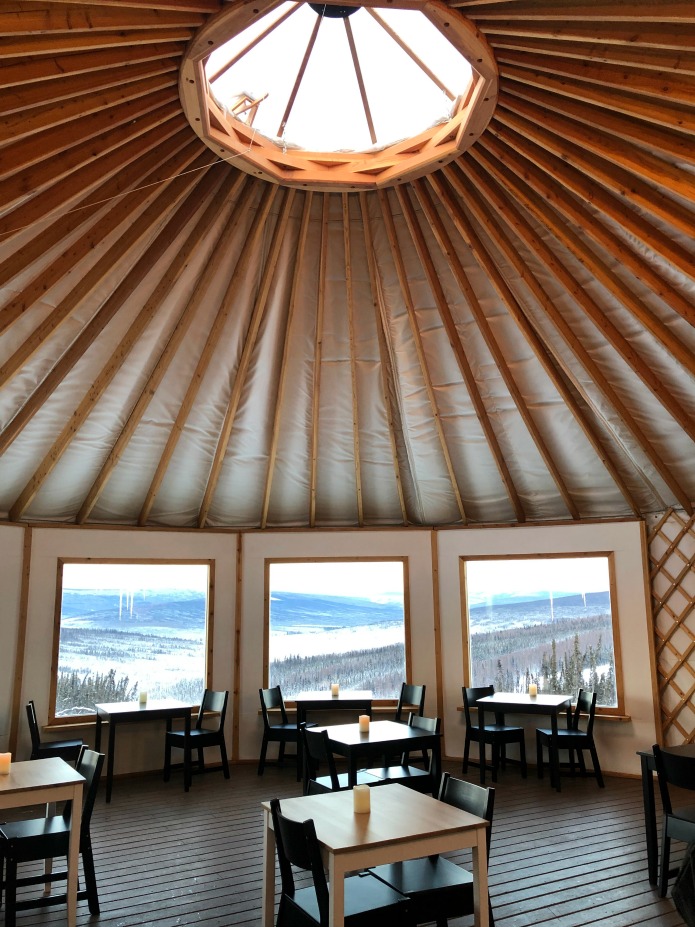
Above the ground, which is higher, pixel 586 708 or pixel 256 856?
pixel 586 708

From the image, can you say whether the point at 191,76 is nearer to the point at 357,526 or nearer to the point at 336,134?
the point at 336,134

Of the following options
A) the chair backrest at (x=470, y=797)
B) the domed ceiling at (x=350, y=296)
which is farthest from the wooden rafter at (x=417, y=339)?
the chair backrest at (x=470, y=797)

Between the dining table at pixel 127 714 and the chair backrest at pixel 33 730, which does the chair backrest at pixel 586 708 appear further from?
the chair backrest at pixel 33 730

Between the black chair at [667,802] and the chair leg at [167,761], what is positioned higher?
the black chair at [667,802]

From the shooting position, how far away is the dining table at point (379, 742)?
17.0 feet

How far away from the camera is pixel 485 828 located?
10.8 feet

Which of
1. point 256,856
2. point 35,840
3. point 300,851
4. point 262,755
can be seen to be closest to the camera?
point 300,851

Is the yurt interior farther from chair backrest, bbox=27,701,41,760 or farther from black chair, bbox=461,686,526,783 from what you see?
black chair, bbox=461,686,526,783

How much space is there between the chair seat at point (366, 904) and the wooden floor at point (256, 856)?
0.98 m

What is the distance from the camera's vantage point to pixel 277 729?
7227mm

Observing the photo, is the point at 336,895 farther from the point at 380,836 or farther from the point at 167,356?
the point at 167,356

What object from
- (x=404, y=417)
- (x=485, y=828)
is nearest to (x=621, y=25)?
(x=485, y=828)

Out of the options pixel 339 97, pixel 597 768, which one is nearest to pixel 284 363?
pixel 339 97

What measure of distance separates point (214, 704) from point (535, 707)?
10.3ft
